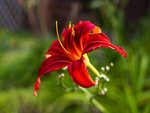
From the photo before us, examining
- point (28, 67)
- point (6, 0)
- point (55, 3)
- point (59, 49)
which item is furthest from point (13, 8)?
point (59, 49)

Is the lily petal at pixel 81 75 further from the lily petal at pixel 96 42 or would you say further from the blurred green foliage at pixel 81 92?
the blurred green foliage at pixel 81 92

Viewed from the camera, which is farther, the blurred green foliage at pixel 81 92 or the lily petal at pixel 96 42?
the blurred green foliage at pixel 81 92

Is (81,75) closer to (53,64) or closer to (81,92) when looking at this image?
(53,64)

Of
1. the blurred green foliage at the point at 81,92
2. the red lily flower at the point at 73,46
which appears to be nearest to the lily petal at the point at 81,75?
the red lily flower at the point at 73,46

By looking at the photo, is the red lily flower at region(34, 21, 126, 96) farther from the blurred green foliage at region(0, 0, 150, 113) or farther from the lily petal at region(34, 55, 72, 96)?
the blurred green foliage at region(0, 0, 150, 113)

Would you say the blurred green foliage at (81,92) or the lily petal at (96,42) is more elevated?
the lily petal at (96,42)


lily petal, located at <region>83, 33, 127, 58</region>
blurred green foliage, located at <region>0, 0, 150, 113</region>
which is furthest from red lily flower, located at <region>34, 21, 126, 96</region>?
blurred green foliage, located at <region>0, 0, 150, 113</region>

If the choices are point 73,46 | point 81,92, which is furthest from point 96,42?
point 81,92

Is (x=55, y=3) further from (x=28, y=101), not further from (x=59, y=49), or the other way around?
(x=59, y=49)
